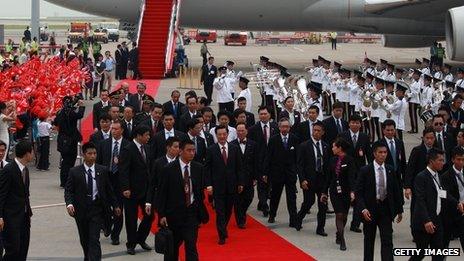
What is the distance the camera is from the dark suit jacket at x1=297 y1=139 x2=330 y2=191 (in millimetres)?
12891

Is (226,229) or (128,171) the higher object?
(128,171)

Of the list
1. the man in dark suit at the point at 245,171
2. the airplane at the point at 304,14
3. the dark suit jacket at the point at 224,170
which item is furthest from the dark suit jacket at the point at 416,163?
the airplane at the point at 304,14

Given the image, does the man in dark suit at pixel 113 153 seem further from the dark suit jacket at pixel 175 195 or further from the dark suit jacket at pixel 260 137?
the dark suit jacket at pixel 175 195

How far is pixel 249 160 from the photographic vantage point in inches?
529

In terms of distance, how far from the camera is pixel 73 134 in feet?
52.8

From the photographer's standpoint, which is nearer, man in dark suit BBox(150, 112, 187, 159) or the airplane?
man in dark suit BBox(150, 112, 187, 159)

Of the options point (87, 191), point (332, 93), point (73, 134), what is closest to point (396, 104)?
point (332, 93)

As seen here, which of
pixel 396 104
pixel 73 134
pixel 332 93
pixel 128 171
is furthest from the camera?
pixel 332 93

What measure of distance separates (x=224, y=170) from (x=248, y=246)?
1.14 metres

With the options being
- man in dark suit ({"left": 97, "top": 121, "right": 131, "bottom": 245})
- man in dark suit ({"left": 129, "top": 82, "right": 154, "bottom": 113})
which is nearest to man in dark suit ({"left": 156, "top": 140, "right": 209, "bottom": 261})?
man in dark suit ({"left": 97, "top": 121, "right": 131, "bottom": 245})

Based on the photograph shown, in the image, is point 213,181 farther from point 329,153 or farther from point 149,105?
point 149,105

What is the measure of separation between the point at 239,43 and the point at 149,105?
5773 cm

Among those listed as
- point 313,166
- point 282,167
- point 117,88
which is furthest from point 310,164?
point 117,88

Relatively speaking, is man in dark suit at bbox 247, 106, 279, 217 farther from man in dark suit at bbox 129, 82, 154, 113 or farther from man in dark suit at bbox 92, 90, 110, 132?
man in dark suit at bbox 129, 82, 154, 113
